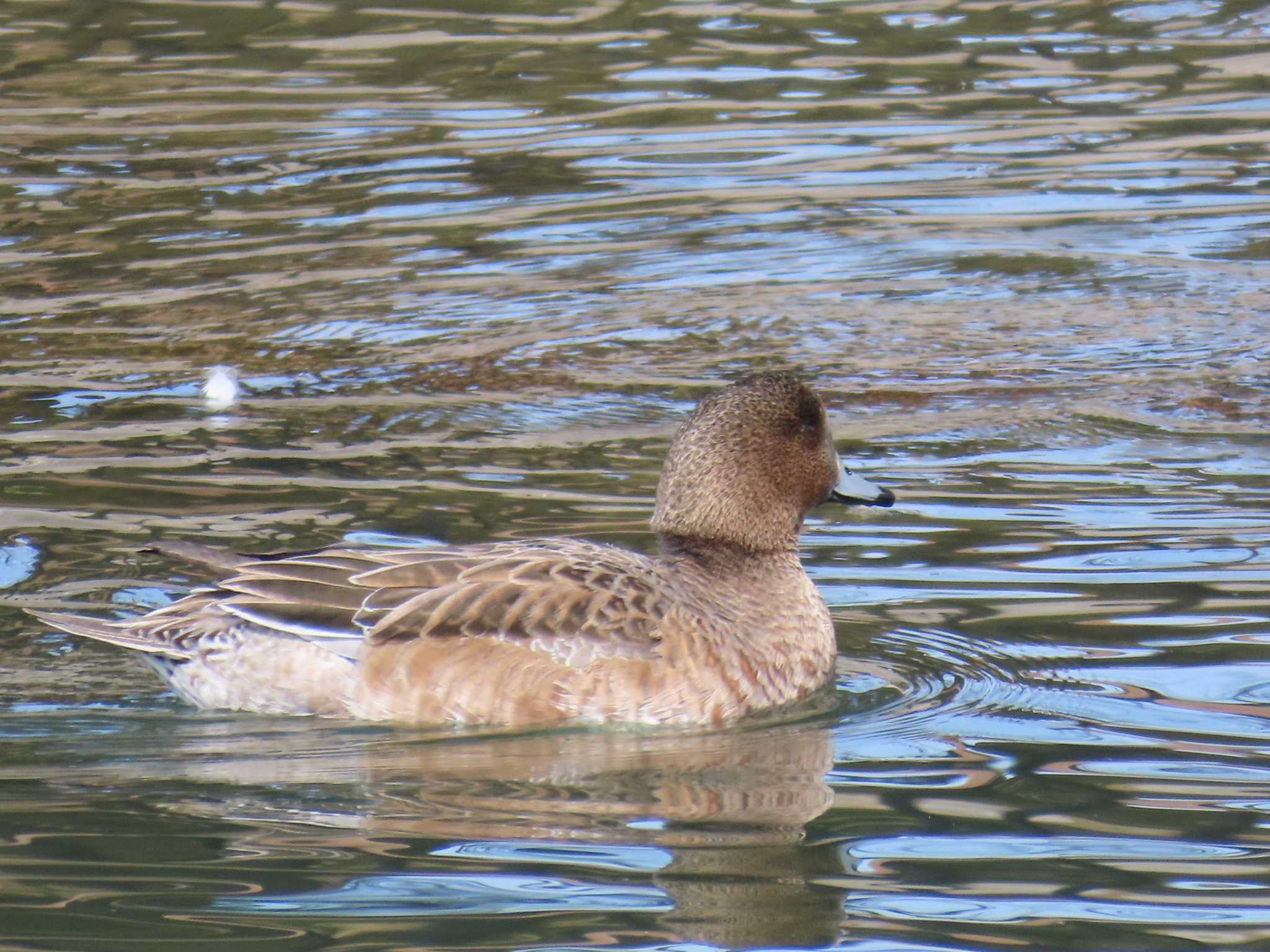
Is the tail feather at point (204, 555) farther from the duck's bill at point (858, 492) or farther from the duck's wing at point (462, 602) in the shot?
the duck's bill at point (858, 492)

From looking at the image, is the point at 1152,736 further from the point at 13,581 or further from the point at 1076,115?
the point at 1076,115

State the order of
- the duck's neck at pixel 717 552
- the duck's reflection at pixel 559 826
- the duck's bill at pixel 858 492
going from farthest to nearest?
the duck's bill at pixel 858 492
the duck's neck at pixel 717 552
the duck's reflection at pixel 559 826

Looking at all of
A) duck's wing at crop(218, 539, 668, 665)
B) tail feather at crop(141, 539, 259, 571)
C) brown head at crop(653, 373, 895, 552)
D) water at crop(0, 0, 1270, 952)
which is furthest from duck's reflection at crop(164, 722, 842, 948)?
brown head at crop(653, 373, 895, 552)

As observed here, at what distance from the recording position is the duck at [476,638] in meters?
6.35

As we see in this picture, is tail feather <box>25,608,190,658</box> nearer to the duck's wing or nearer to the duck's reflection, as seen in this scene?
the duck's wing

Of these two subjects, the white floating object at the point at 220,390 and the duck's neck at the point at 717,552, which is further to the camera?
the white floating object at the point at 220,390

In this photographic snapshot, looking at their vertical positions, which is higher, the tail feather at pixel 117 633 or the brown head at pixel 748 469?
the brown head at pixel 748 469

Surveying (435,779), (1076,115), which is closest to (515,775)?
(435,779)

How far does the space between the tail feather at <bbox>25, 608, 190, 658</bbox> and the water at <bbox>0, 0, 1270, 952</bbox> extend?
0.62 feet

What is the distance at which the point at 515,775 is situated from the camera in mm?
5812

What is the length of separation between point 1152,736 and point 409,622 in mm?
1958

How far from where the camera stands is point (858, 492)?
23.5 ft

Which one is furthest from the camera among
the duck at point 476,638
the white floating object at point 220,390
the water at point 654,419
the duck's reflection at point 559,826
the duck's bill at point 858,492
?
the white floating object at point 220,390

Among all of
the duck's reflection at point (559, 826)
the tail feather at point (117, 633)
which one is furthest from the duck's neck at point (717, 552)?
the tail feather at point (117, 633)
